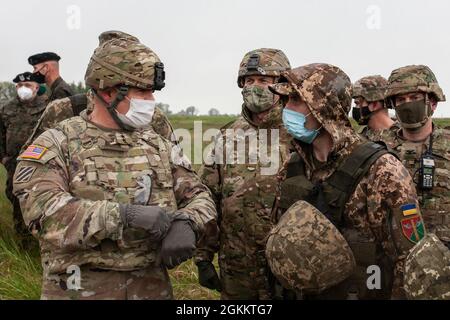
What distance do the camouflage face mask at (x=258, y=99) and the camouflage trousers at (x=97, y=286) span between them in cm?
165

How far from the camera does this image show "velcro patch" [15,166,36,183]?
9.45 ft

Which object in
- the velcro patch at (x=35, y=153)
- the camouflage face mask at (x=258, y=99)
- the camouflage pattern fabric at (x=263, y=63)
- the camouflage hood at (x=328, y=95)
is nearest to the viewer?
the velcro patch at (x=35, y=153)

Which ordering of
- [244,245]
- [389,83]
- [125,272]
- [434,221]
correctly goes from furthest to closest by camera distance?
[389,83]
[434,221]
[244,245]
[125,272]

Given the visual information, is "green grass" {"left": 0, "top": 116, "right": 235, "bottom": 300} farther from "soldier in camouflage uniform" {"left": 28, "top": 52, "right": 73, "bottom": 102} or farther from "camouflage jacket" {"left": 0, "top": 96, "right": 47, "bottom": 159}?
"soldier in camouflage uniform" {"left": 28, "top": 52, "right": 73, "bottom": 102}

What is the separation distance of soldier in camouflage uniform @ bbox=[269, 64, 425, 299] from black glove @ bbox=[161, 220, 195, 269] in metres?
0.48

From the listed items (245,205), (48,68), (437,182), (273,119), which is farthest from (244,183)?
(48,68)

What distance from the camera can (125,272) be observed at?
2.98 m

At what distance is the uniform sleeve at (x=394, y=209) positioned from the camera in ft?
8.84

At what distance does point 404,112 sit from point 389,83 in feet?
1.29

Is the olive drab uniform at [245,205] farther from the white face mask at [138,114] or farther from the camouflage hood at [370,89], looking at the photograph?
the camouflage hood at [370,89]

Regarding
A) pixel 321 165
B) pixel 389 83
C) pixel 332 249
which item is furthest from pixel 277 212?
pixel 389 83

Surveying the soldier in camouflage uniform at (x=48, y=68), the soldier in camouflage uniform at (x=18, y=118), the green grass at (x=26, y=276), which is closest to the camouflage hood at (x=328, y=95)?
the green grass at (x=26, y=276)

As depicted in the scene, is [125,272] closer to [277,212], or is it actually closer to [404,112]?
[277,212]

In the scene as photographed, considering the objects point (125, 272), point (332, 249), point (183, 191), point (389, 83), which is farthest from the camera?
point (389, 83)
